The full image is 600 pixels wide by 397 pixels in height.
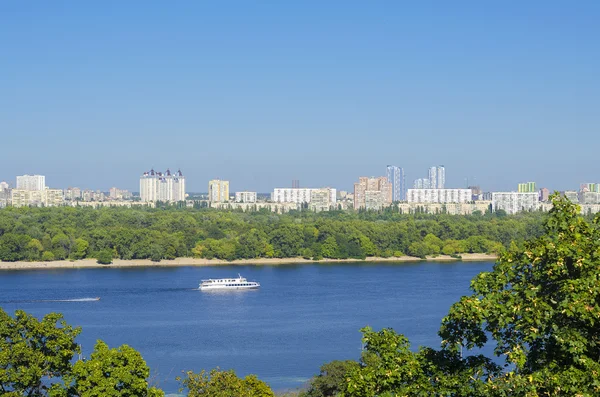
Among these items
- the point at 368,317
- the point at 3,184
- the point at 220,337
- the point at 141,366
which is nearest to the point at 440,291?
the point at 368,317

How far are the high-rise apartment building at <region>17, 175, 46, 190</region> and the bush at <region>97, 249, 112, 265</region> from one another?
46068 mm

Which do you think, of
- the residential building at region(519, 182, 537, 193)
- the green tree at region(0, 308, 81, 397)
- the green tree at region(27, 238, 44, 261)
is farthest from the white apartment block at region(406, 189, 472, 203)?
the green tree at region(0, 308, 81, 397)

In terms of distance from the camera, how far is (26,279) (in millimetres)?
20562

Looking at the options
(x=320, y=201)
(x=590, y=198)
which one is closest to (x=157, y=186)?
(x=320, y=201)

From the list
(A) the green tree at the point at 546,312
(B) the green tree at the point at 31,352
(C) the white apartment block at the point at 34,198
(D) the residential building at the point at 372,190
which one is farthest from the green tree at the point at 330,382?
(C) the white apartment block at the point at 34,198

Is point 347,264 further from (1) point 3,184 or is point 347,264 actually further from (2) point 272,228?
(1) point 3,184

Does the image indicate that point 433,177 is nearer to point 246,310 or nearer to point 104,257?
point 104,257

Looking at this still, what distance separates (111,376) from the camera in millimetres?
4176

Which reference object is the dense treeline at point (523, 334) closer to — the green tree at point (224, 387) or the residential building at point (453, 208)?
the green tree at point (224, 387)

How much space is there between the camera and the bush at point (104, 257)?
79.6 feet

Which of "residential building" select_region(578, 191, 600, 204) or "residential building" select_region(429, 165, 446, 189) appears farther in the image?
"residential building" select_region(429, 165, 446, 189)

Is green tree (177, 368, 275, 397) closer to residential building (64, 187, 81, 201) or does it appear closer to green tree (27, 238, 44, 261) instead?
green tree (27, 238, 44, 261)

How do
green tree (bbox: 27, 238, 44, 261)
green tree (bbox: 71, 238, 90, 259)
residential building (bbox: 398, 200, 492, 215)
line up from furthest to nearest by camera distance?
residential building (bbox: 398, 200, 492, 215)
green tree (bbox: 71, 238, 90, 259)
green tree (bbox: 27, 238, 44, 261)

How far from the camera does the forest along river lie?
10.5 metres
